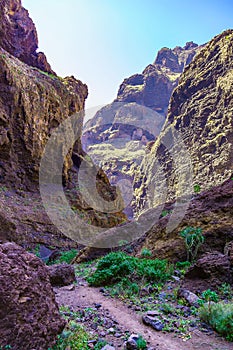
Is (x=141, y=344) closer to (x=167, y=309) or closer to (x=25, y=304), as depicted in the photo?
(x=25, y=304)

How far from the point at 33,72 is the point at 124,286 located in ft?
91.4

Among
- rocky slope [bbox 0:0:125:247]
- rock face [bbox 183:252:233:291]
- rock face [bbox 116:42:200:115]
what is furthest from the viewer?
rock face [bbox 116:42:200:115]

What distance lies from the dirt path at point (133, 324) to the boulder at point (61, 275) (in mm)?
600

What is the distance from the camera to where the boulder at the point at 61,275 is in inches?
308

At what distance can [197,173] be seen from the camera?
→ 4750 centimetres

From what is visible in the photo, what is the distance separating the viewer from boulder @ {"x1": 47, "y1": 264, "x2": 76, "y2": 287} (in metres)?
7.84

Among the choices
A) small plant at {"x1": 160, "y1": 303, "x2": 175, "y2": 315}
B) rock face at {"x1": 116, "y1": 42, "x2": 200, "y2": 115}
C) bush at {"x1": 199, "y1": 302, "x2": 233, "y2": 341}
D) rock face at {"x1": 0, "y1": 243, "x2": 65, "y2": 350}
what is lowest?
small plant at {"x1": 160, "y1": 303, "x2": 175, "y2": 315}

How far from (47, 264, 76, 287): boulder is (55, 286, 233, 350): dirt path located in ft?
1.97

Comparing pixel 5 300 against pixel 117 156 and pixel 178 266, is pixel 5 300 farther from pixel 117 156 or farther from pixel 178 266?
pixel 117 156

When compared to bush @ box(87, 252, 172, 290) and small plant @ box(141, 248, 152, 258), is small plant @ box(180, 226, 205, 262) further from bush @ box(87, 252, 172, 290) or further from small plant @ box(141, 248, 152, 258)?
small plant @ box(141, 248, 152, 258)

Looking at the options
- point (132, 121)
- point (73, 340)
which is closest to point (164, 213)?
point (73, 340)

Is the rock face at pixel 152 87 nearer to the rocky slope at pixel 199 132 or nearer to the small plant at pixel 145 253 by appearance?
the rocky slope at pixel 199 132

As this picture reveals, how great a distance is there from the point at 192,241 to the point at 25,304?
7.02 m

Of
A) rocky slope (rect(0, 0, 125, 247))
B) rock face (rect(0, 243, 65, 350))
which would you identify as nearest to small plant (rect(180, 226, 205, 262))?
rock face (rect(0, 243, 65, 350))
